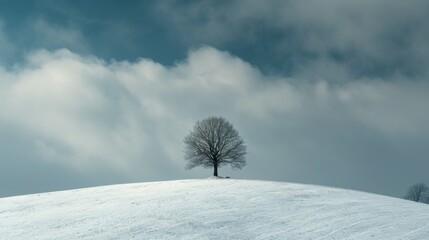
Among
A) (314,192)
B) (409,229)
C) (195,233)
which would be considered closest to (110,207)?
(195,233)

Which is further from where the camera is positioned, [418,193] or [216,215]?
[418,193]

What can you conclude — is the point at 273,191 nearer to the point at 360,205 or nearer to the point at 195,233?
the point at 360,205

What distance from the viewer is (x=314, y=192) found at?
35969 mm

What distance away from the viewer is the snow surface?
23.0m

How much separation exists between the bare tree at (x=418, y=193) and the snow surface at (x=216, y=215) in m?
45.3

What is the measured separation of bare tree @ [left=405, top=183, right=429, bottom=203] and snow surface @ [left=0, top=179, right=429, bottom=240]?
1785 inches

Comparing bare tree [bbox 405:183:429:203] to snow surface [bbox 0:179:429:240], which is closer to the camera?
snow surface [bbox 0:179:429:240]

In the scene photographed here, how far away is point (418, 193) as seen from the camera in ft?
249

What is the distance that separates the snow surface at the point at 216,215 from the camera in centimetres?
2298

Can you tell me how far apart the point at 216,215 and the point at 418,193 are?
61.5 m

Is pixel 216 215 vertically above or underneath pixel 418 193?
underneath

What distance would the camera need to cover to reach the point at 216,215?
86.6 ft

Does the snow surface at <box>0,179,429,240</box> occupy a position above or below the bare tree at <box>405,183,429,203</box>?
below

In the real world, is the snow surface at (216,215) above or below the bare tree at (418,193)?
below
